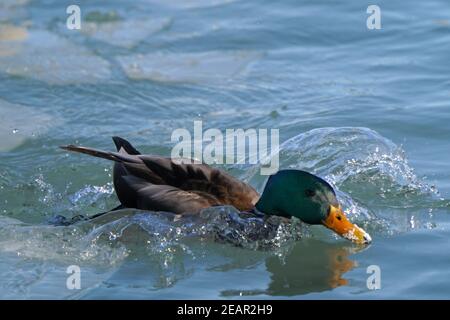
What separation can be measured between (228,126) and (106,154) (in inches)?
96.8

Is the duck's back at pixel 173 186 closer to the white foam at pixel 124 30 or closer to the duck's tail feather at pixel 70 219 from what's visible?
the duck's tail feather at pixel 70 219

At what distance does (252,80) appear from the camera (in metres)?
10.7

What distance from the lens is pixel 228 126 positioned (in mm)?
9703

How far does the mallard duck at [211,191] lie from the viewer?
24.0 ft

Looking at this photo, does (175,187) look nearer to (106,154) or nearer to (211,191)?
(211,191)

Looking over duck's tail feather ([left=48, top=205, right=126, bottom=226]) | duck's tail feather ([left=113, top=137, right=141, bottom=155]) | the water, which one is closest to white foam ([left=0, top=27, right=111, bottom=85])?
the water

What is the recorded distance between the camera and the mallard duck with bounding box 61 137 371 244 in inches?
287

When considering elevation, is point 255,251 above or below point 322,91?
below

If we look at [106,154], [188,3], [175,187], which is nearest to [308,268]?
[175,187]

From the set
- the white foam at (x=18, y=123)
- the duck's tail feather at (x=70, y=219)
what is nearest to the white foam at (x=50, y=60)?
the white foam at (x=18, y=123)
